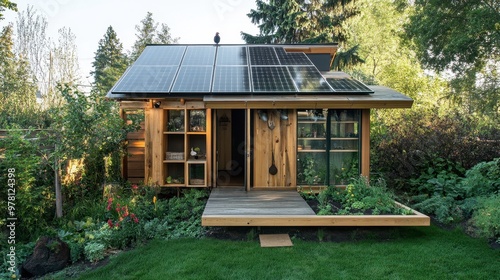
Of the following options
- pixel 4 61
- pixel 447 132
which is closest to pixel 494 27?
pixel 447 132

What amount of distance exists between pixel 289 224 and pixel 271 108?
258 centimetres

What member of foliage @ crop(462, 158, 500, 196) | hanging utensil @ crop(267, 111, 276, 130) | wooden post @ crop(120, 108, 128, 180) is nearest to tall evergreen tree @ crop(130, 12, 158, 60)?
wooden post @ crop(120, 108, 128, 180)

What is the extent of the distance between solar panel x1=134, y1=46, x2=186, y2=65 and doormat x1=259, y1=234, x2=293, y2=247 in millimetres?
5605

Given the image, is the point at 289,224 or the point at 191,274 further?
the point at 289,224

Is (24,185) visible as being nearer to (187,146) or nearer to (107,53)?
(187,146)

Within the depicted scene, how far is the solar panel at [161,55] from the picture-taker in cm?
864

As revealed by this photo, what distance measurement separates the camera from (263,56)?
30.5 ft

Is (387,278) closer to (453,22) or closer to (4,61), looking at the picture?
(453,22)

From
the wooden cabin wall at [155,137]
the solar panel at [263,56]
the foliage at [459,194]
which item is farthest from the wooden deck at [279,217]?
the solar panel at [263,56]

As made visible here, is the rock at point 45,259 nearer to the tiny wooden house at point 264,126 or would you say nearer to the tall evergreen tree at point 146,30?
the tiny wooden house at point 264,126

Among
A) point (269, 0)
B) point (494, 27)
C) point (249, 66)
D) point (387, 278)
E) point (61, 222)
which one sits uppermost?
point (269, 0)

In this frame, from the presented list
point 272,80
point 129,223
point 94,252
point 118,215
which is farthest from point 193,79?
point 94,252

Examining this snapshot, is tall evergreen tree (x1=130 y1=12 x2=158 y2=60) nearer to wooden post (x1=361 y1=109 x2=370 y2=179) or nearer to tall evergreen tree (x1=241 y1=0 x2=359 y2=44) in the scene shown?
tall evergreen tree (x1=241 y1=0 x2=359 y2=44)

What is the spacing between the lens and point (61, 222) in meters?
5.22
